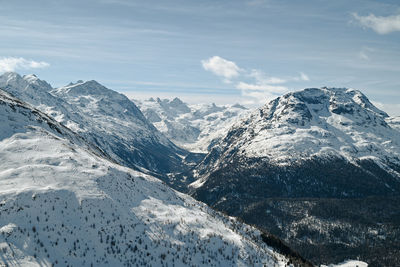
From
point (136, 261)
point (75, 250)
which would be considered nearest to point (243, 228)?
point (136, 261)

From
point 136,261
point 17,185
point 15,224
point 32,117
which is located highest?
point 32,117

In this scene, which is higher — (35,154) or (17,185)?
(35,154)

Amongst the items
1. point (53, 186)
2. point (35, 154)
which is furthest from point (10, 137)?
point (53, 186)

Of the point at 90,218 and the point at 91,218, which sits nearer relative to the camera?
the point at 90,218

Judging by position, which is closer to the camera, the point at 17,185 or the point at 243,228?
the point at 17,185

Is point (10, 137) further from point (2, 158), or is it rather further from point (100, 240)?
point (100, 240)

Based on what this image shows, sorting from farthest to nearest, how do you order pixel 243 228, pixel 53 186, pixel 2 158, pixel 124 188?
pixel 243 228, pixel 124 188, pixel 2 158, pixel 53 186

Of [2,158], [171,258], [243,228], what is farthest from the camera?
[243,228]
